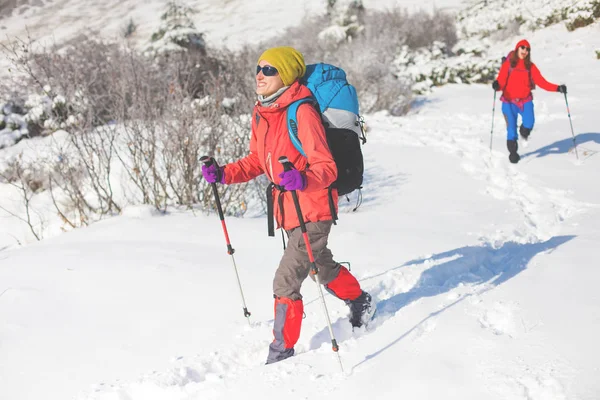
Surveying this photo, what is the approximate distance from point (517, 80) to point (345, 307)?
16.4 feet

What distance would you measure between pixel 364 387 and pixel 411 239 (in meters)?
2.33

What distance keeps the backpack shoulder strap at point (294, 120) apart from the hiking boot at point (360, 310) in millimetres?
1045

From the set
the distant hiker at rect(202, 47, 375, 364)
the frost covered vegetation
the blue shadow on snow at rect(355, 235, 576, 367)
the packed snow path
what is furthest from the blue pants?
the distant hiker at rect(202, 47, 375, 364)

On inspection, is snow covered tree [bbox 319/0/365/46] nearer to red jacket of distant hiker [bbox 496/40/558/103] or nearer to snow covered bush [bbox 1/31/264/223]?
red jacket of distant hiker [bbox 496/40/558/103]

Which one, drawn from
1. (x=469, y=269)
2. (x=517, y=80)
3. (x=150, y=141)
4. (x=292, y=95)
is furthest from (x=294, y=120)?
(x=517, y=80)

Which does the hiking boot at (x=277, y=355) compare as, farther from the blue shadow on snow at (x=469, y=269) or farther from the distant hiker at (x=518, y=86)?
the distant hiker at (x=518, y=86)

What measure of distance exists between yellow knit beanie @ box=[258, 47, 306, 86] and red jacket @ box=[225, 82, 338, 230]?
6cm

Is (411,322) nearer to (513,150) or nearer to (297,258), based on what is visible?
(297,258)

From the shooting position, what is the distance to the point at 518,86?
671 centimetres

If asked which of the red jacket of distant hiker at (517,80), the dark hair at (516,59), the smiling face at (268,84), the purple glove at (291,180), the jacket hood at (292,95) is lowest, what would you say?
the red jacket of distant hiker at (517,80)

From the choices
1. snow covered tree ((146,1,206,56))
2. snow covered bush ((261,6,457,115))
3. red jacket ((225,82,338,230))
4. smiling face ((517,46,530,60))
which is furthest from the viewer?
snow covered tree ((146,1,206,56))

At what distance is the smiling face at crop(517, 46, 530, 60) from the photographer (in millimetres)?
6562

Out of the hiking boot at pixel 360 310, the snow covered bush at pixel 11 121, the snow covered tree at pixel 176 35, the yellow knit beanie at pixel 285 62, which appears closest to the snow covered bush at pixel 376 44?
the snow covered tree at pixel 176 35

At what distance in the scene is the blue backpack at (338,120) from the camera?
2.37 metres
